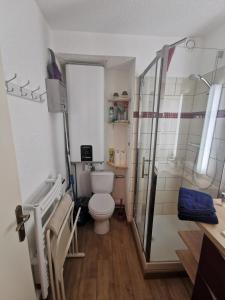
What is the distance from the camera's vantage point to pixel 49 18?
4.76 ft

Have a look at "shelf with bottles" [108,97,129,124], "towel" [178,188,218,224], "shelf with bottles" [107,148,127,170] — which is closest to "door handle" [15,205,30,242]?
"towel" [178,188,218,224]

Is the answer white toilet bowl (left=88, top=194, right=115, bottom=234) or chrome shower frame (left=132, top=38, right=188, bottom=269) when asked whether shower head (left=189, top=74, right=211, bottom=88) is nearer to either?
chrome shower frame (left=132, top=38, right=188, bottom=269)

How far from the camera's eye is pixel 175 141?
199cm

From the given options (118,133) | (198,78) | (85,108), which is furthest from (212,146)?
(85,108)

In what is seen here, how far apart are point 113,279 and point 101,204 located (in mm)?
742

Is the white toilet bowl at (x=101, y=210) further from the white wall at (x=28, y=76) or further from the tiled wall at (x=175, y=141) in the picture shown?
the white wall at (x=28, y=76)

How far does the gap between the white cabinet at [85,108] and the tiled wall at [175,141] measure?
1.55 feet

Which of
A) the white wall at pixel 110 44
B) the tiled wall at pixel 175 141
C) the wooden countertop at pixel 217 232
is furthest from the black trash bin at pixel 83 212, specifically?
the white wall at pixel 110 44

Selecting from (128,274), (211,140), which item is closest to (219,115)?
(211,140)

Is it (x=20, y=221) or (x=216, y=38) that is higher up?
(x=216, y=38)

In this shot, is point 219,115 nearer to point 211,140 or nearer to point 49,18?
point 211,140

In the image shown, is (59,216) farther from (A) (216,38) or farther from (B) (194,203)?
(A) (216,38)

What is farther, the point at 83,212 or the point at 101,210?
the point at 83,212

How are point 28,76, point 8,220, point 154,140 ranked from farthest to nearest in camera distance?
point 154,140, point 28,76, point 8,220
